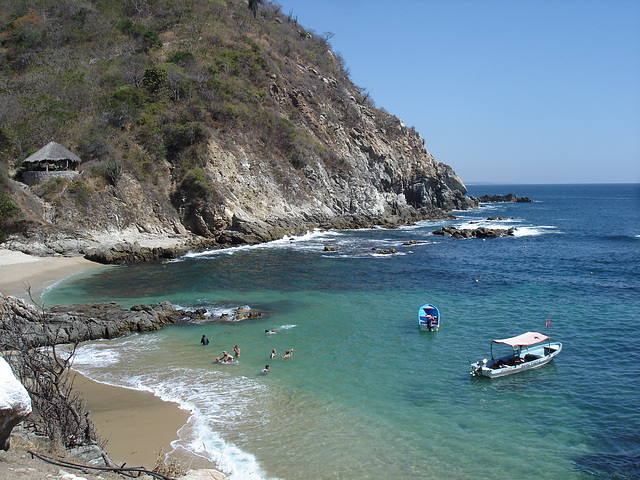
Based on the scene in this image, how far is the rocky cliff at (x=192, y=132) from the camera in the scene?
45.3 m

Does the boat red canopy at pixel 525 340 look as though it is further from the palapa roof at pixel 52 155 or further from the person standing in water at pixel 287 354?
the palapa roof at pixel 52 155

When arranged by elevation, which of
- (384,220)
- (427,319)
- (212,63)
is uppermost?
(212,63)

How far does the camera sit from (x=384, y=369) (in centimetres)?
1841

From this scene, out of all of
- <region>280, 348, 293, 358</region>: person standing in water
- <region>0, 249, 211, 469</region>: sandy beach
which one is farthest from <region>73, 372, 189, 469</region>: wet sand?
<region>280, 348, 293, 358</region>: person standing in water

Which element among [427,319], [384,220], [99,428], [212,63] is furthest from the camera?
[384,220]

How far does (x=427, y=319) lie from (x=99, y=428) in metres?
15.3

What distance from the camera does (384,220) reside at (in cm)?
6756

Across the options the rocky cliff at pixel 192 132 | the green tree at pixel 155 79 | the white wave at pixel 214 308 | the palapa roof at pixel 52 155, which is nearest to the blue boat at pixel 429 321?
the white wave at pixel 214 308

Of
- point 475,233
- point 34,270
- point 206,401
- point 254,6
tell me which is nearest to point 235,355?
point 206,401

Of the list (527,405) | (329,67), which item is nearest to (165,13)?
(329,67)

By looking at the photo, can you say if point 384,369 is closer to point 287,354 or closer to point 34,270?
point 287,354

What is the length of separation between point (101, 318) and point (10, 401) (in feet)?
55.1

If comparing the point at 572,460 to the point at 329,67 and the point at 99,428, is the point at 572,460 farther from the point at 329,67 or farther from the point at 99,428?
the point at 329,67

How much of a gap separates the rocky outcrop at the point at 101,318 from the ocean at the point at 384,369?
0.90m
